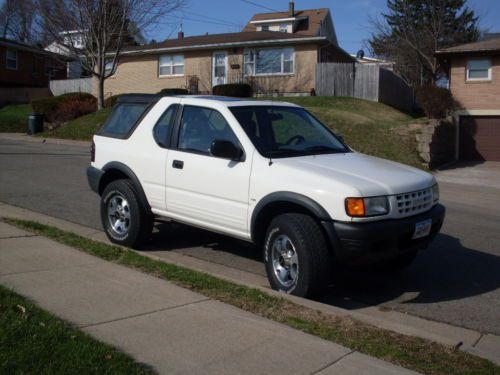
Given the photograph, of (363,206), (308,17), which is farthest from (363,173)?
(308,17)

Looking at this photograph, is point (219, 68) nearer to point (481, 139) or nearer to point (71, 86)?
point (71, 86)

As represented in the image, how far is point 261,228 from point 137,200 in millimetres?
1898

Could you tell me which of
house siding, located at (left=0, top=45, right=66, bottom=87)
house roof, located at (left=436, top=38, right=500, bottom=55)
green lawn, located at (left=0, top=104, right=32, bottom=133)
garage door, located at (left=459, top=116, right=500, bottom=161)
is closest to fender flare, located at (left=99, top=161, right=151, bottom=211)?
garage door, located at (left=459, top=116, right=500, bottom=161)

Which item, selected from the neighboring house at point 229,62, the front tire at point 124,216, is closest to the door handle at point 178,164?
the front tire at point 124,216

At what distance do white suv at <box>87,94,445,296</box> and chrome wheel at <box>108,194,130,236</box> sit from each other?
1 cm

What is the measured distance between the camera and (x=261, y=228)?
5.96m

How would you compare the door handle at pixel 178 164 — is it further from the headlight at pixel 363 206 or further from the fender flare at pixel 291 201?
the headlight at pixel 363 206

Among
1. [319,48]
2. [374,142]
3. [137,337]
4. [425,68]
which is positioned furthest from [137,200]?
[425,68]

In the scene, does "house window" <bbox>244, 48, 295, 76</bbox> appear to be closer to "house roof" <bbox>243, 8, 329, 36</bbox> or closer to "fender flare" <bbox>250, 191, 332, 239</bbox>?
"house roof" <bbox>243, 8, 329, 36</bbox>

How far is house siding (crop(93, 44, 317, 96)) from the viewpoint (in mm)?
30609

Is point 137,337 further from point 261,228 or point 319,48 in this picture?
point 319,48

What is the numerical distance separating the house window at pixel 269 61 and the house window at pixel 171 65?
15.3ft

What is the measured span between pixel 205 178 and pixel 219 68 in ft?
92.4

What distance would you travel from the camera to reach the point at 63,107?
98.0 feet
